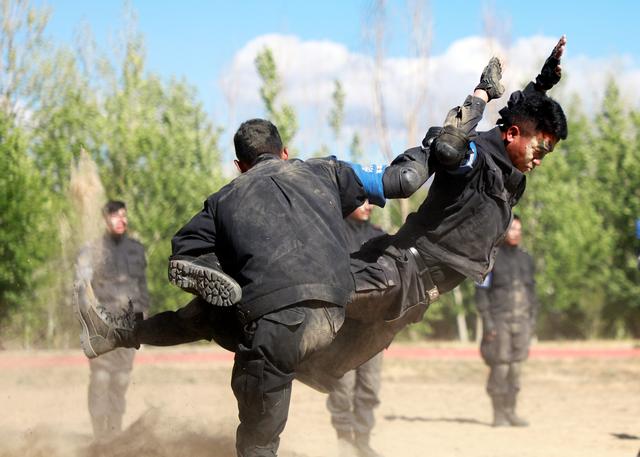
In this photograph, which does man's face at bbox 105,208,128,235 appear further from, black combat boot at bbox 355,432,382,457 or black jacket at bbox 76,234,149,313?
black combat boot at bbox 355,432,382,457

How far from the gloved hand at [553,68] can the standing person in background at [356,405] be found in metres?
3.25

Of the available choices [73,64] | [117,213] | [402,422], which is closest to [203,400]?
[402,422]

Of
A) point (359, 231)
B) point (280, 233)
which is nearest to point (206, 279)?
point (280, 233)

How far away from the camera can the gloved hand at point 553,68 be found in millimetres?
5176

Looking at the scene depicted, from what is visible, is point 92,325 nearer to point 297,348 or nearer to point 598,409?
point 297,348

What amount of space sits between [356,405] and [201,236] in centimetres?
420

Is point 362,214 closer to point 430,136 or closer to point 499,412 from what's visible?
point 499,412

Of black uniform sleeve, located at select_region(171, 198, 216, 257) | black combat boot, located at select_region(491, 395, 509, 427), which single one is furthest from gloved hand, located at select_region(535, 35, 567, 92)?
black combat boot, located at select_region(491, 395, 509, 427)

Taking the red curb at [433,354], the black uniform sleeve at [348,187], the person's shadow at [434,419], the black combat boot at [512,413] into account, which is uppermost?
the black uniform sleeve at [348,187]

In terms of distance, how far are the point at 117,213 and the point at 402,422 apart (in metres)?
4.47

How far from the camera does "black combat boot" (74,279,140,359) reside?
5.61 meters

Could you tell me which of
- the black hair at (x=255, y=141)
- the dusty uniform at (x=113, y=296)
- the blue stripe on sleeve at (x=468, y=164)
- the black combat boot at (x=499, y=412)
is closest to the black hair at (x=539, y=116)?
the blue stripe on sleeve at (x=468, y=164)

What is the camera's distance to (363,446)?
828 cm

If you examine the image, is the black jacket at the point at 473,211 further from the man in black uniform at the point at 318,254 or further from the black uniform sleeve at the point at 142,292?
the black uniform sleeve at the point at 142,292
